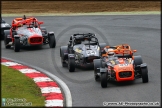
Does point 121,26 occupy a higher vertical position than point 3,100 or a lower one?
higher

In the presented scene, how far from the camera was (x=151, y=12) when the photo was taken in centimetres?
3609

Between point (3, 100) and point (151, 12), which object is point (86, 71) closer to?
point (3, 100)

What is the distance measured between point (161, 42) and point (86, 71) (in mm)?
6807

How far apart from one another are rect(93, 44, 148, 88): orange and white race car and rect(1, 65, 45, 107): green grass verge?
5.73 feet

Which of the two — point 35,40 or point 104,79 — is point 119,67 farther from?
point 35,40

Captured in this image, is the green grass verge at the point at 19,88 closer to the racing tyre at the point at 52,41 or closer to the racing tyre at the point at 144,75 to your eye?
the racing tyre at the point at 144,75

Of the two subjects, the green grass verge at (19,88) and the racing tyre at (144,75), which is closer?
the green grass verge at (19,88)

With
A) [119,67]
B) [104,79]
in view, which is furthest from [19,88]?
[119,67]

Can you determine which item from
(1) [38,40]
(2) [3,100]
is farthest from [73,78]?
(1) [38,40]

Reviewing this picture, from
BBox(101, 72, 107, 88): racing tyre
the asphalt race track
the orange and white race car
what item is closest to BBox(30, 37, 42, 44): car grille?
the asphalt race track

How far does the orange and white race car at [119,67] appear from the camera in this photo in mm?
13469

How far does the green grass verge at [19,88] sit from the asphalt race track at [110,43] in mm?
875

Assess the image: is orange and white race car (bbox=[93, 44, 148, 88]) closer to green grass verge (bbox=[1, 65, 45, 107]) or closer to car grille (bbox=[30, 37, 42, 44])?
green grass verge (bbox=[1, 65, 45, 107])

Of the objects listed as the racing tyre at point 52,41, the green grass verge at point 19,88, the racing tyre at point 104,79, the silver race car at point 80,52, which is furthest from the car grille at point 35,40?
the racing tyre at point 104,79
